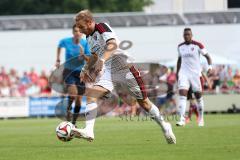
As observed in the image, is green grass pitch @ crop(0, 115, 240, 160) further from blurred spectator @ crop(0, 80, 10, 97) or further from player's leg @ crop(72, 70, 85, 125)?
blurred spectator @ crop(0, 80, 10, 97)

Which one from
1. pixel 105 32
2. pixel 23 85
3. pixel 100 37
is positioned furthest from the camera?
pixel 23 85

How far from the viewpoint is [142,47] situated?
37656 mm

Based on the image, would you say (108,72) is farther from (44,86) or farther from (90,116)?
(44,86)

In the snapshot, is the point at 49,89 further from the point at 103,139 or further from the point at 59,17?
the point at 103,139

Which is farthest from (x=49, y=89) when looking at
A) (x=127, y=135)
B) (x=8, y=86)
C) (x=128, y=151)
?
(x=128, y=151)

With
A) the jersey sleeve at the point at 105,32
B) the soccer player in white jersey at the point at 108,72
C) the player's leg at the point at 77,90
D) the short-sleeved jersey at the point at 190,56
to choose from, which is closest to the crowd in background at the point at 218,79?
the short-sleeved jersey at the point at 190,56

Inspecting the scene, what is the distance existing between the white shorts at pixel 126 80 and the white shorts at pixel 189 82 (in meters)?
7.93

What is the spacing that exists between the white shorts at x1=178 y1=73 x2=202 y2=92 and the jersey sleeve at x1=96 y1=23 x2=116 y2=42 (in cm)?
853

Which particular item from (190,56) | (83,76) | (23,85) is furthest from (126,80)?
(23,85)

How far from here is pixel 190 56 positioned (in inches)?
845

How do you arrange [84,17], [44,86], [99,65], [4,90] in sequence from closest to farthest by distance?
[99,65]
[84,17]
[4,90]
[44,86]

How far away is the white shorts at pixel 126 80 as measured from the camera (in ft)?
43.9

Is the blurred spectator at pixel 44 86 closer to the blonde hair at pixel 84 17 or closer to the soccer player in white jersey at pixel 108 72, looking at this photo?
the soccer player in white jersey at pixel 108 72

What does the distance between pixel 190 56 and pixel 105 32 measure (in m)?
A: 8.68
